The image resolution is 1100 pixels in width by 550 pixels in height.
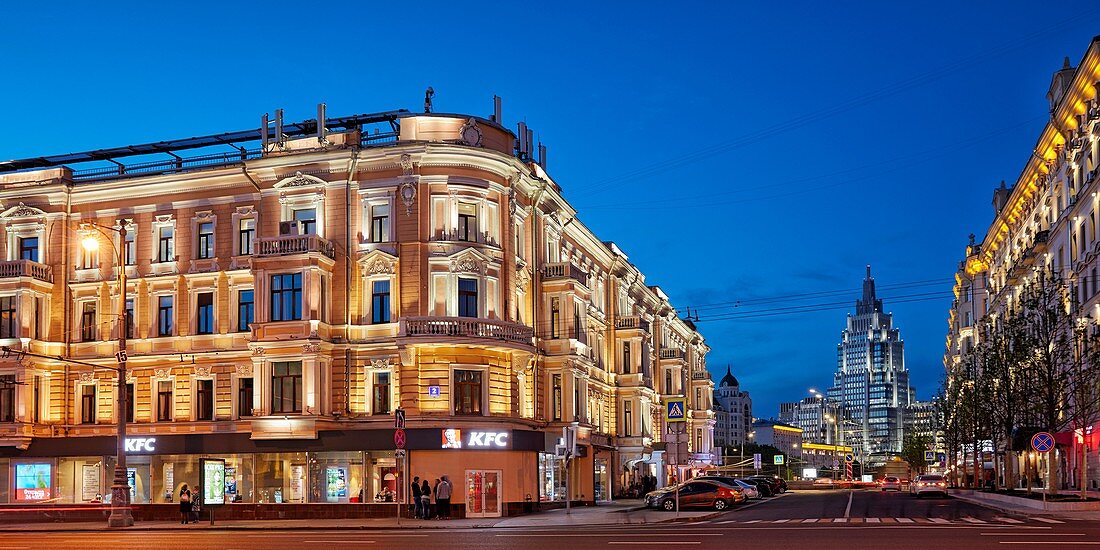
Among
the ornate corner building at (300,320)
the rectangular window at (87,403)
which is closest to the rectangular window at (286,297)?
the ornate corner building at (300,320)

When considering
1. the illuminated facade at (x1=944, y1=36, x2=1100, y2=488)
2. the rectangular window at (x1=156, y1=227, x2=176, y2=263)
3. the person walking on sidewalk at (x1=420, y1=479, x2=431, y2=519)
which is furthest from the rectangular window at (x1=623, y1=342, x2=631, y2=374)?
the rectangular window at (x1=156, y1=227, x2=176, y2=263)

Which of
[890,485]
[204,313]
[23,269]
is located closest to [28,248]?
[23,269]

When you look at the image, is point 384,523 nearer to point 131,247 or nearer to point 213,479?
point 213,479

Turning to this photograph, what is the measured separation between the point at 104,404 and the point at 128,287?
520 cm

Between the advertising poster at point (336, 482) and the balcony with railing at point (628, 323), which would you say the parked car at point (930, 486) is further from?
the advertising poster at point (336, 482)

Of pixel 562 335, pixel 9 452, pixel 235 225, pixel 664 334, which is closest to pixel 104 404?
pixel 9 452

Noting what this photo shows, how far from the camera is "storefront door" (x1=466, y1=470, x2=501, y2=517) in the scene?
46.8m

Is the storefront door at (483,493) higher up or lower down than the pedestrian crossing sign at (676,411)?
lower down

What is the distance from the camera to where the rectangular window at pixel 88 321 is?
2067 inches

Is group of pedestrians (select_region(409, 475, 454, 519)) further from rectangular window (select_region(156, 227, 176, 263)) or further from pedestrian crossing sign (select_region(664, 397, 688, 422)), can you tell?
rectangular window (select_region(156, 227, 176, 263))

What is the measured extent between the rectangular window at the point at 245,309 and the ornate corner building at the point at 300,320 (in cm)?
9

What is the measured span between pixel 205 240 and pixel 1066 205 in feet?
149

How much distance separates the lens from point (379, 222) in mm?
49156

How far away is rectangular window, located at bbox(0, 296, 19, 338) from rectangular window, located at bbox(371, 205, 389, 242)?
657 inches
